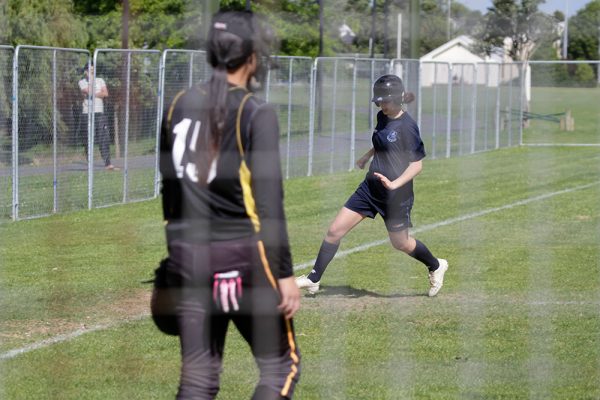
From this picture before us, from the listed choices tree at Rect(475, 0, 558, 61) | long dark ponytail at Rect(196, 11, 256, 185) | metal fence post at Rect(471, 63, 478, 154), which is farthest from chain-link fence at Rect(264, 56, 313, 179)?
long dark ponytail at Rect(196, 11, 256, 185)

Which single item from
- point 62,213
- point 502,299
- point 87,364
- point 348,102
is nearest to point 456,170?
point 348,102

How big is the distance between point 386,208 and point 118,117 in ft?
21.4

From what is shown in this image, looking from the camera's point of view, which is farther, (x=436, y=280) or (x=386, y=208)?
(x=436, y=280)

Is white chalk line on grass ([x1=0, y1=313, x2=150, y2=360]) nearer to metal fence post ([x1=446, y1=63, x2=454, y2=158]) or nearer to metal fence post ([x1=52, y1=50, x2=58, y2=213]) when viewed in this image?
metal fence post ([x1=52, y1=50, x2=58, y2=213])

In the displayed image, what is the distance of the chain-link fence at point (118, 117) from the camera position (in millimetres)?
12117

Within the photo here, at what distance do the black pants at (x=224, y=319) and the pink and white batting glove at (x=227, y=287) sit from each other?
15mm

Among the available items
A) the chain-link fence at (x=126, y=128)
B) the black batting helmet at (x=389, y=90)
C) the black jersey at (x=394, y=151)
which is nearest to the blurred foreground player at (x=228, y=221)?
the black batting helmet at (x=389, y=90)

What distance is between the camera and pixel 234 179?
11.9ft

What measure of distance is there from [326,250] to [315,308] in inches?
21.6

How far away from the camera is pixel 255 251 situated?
369 cm

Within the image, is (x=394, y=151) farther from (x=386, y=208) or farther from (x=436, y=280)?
(x=436, y=280)

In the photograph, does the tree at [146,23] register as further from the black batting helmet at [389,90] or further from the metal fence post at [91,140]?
the black batting helmet at [389,90]

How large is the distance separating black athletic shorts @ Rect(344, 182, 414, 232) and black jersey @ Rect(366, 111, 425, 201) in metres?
0.04

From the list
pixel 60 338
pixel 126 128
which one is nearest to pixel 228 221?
pixel 60 338
